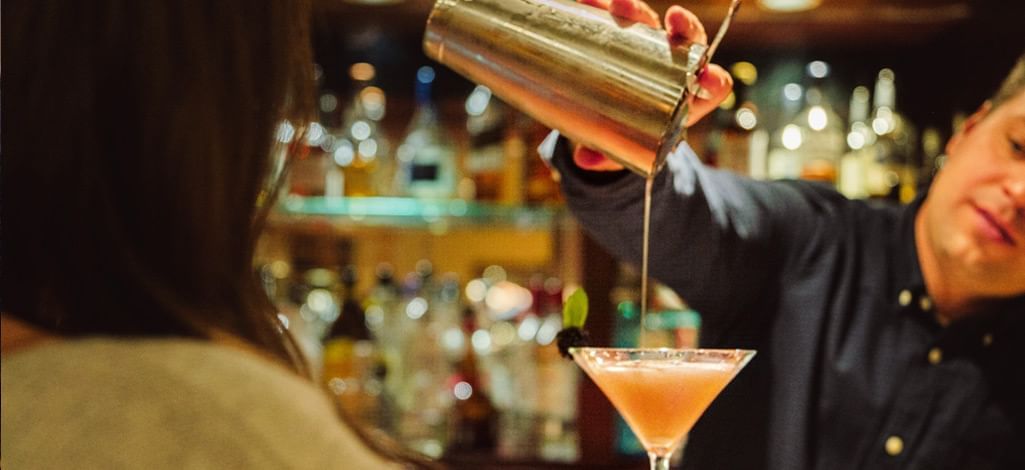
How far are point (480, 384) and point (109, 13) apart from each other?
1963mm

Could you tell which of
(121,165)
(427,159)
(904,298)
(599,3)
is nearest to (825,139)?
(427,159)

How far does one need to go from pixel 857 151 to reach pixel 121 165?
6.90 feet

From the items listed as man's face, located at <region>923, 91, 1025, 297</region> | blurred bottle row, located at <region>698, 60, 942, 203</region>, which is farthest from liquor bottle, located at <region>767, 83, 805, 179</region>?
man's face, located at <region>923, 91, 1025, 297</region>

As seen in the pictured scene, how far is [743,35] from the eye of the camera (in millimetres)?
2422

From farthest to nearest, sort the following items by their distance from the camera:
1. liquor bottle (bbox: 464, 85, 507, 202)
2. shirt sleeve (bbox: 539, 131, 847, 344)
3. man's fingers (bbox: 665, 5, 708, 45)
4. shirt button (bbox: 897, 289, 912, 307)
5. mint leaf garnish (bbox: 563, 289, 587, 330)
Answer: liquor bottle (bbox: 464, 85, 507, 202), shirt button (bbox: 897, 289, 912, 307), shirt sleeve (bbox: 539, 131, 847, 344), mint leaf garnish (bbox: 563, 289, 587, 330), man's fingers (bbox: 665, 5, 708, 45)

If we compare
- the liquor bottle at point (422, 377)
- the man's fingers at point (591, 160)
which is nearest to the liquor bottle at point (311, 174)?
the liquor bottle at point (422, 377)

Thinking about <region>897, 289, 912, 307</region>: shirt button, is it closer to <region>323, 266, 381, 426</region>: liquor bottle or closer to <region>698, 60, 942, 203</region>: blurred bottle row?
<region>698, 60, 942, 203</region>: blurred bottle row

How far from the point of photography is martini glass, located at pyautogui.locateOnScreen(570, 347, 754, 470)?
42.8 inches

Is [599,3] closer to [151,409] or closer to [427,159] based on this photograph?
[151,409]

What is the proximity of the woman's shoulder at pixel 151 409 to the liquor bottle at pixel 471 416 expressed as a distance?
74.0 inches

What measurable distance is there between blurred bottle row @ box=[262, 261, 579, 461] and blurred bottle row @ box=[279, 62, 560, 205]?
201 millimetres

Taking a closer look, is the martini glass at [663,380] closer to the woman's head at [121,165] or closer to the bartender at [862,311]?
the bartender at [862,311]

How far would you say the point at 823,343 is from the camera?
1.47 metres

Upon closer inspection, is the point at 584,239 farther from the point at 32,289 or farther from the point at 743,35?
the point at 32,289
